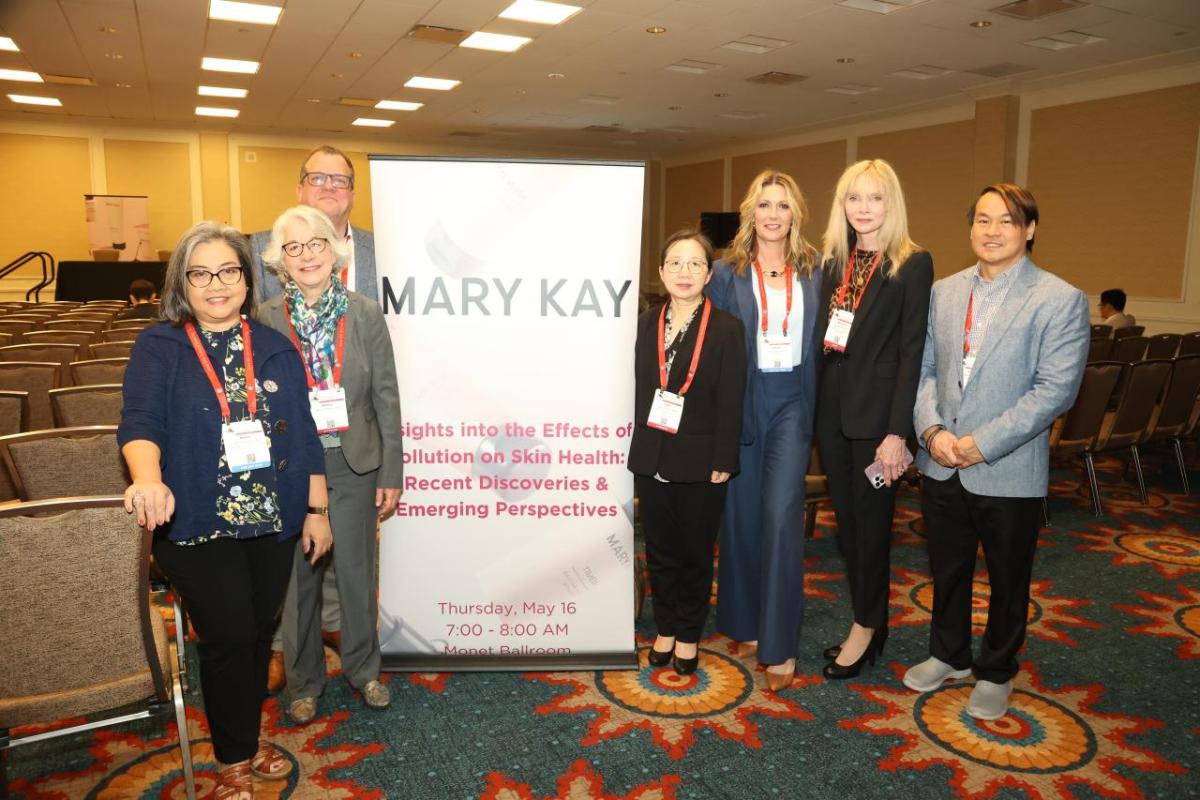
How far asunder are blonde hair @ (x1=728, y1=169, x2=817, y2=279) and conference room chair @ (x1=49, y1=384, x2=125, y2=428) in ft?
7.82

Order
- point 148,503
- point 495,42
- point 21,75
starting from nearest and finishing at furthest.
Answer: point 148,503 < point 495,42 < point 21,75

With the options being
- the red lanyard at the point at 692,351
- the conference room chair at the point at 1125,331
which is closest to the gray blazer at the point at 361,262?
the red lanyard at the point at 692,351

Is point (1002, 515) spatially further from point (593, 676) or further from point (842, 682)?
point (593, 676)

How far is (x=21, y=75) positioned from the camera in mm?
12039

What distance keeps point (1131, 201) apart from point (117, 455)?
11527mm

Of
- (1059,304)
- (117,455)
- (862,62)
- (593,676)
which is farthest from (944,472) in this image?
(862,62)

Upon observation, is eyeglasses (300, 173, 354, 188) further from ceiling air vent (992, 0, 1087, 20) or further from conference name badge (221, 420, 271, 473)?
ceiling air vent (992, 0, 1087, 20)

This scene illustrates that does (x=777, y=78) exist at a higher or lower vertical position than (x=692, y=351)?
higher

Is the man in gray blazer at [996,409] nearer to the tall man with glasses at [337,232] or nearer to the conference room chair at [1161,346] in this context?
the tall man with glasses at [337,232]

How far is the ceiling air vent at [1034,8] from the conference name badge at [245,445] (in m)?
8.01

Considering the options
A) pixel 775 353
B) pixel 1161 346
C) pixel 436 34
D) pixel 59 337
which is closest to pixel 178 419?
pixel 775 353

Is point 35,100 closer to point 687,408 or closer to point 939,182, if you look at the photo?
point 939,182

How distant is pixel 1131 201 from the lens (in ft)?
33.2

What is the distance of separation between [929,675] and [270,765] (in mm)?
2151
